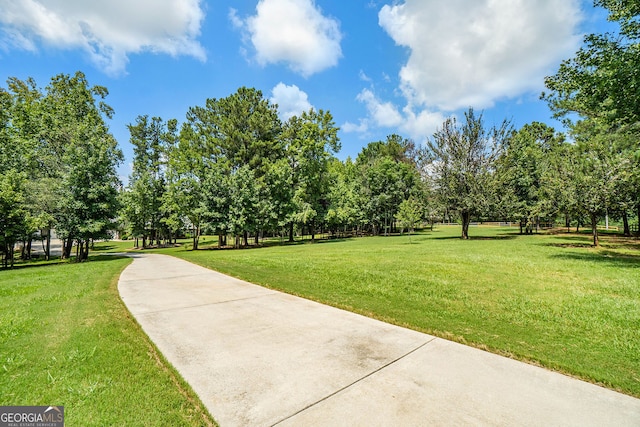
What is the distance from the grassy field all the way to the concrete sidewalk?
592 millimetres

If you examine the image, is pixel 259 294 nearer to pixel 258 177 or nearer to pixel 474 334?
pixel 474 334

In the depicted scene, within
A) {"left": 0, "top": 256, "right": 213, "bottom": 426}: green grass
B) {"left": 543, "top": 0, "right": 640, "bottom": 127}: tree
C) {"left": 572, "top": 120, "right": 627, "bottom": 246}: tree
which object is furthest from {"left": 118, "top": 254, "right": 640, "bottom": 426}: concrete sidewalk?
{"left": 572, "top": 120, "right": 627, "bottom": 246}: tree

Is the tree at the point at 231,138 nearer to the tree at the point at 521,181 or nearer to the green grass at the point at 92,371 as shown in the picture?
the tree at the point at 521,181

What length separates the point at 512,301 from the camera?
6.38 m

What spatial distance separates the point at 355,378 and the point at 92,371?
299cm

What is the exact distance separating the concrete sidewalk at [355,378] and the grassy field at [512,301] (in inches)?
23.3

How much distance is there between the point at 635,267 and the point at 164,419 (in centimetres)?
1444

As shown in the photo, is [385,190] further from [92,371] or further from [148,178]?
[92,371]

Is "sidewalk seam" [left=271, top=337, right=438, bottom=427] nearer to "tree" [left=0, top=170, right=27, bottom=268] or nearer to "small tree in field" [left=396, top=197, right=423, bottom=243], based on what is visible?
"tree" [left=0, top=170, right=27, bottom=268]

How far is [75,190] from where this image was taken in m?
18.7

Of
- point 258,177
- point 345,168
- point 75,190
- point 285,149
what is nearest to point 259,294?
point 75,190

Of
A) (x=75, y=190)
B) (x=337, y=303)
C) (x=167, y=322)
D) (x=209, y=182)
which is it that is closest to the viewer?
(x=167, y=322)

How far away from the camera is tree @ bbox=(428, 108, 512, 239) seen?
85.8 feet

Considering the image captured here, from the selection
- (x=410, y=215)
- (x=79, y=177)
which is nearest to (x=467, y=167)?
(x=410, y=215)
